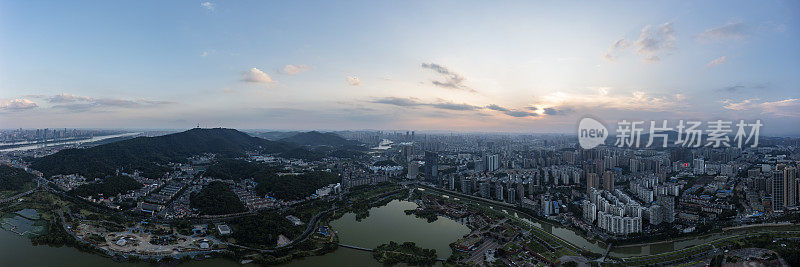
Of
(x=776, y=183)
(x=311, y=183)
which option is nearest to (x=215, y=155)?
(x=311, y=183)

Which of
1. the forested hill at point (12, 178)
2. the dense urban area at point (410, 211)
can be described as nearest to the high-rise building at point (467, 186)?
the dense urban area at point (410, 211)

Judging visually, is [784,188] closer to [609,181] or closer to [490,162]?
[609,181]

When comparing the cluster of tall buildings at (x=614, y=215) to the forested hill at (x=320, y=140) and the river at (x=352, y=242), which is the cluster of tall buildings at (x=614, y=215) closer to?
the river at (x=352, y=242)

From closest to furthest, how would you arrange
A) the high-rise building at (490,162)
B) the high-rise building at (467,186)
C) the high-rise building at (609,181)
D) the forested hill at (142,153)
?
1. the high-rise building at (609,181)
2. the high-rise building at (467,186)
3. the forested hill at (142,153)
4. the high-rise building at (490,162)

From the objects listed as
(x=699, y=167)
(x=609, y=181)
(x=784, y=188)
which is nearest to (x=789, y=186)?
(x=784, y=188)

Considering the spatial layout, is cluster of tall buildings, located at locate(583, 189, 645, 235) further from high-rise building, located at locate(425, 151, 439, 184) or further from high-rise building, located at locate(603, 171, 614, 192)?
high-rise building, located at locate(425, 151, 439, 184)

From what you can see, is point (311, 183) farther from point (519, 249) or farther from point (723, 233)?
point (723, 233)
